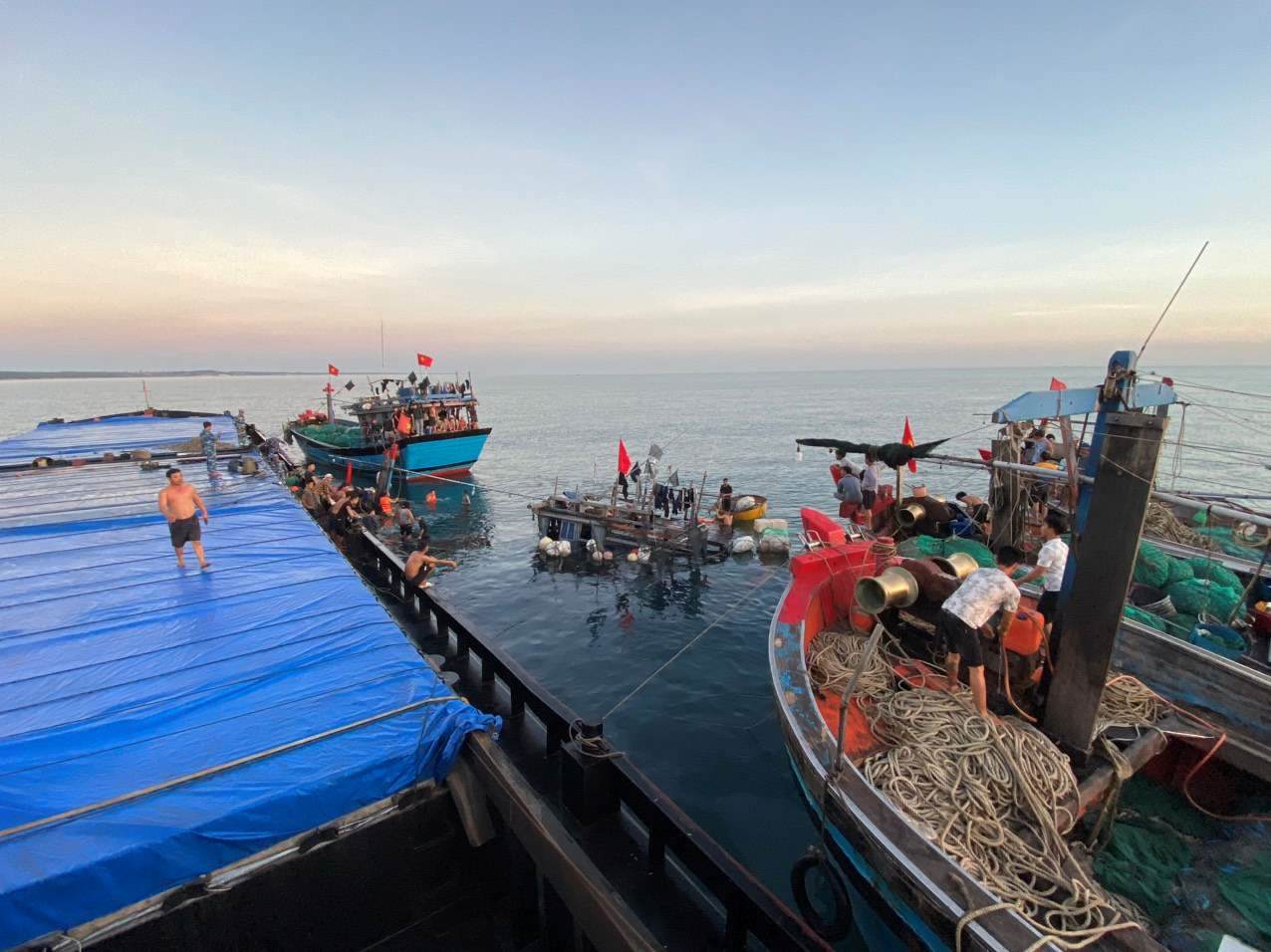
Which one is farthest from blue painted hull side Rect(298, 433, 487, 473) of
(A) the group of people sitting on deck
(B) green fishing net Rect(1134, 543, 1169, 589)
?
(B) green fishing net Rect(1134, 543, 1169, 589)

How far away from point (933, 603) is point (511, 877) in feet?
18.2

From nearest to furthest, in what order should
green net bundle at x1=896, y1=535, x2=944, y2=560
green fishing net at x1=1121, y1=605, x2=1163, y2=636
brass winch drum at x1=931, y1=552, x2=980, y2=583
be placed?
brass winch drum at x1=931, y1=552, x2=980, y2=583 < green fishing net at x1=1121, y1=605, x2=1163, y2=636 < green net bundle at x1=896, y1=535, x2=944, y2=560

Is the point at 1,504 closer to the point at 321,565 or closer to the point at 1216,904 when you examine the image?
the point at 321,565

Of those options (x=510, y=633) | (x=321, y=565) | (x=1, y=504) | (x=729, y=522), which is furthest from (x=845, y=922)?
(x=1, y=504)

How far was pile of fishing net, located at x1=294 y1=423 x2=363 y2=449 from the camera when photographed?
35.9 m

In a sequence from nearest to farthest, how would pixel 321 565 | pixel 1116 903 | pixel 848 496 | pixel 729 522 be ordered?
pixel 1116 903 < pixel 321 565 < pixel 848 496 < pixel 729 522

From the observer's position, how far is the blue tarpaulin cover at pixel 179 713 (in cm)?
371

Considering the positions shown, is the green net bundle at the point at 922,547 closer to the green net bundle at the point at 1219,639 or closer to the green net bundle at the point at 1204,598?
the green net bundle at the point at 1219,639

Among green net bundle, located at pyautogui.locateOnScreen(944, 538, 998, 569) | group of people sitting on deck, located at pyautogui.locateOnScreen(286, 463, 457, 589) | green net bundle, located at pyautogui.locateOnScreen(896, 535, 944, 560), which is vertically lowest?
group of people sitting on deck, located at pyautogui.locateOnScreen(286, 463, 457, 589)

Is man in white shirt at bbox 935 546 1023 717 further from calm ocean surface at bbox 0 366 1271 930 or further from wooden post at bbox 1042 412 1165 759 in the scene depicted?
calm ocean surface at bbox 0 366 1271 930

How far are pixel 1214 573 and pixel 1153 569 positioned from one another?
87cm

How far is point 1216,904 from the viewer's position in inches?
189

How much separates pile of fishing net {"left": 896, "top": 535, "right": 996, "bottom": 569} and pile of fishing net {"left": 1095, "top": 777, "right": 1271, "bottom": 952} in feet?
14.8

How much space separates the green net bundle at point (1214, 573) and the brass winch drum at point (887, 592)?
794 cm
